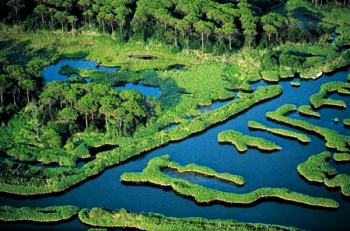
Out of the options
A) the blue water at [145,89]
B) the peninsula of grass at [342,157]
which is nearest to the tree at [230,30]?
the blue water at [145,89]

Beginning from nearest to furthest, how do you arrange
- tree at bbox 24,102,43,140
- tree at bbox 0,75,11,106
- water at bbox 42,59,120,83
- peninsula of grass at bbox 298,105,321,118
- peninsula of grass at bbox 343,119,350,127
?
tree at bbox 24,102,43,140 → peninsula of grass at bbox 343,119,350,127 → tree at bbox 0,75,11,106 → peninsula of grass at bbox 298,105,321,118 → water at bbox 42,59,120,83

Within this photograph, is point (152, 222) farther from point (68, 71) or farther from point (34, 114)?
point (68, 71)

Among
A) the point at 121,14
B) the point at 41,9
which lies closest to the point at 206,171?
the point at 121,14

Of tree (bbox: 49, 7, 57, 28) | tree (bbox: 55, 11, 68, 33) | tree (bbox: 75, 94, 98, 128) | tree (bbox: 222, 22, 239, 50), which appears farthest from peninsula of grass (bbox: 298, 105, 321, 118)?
tree (bbox: 49, 7, 57, 28)

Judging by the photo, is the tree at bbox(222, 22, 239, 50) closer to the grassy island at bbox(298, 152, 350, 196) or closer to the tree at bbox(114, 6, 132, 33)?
the tree at bbox(114, 6, 132, 33)

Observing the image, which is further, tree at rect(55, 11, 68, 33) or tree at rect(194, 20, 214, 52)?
tree at rect(55, 11, 68, 33)

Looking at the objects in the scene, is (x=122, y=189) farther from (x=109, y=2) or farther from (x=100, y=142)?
(x=109, y=2)
